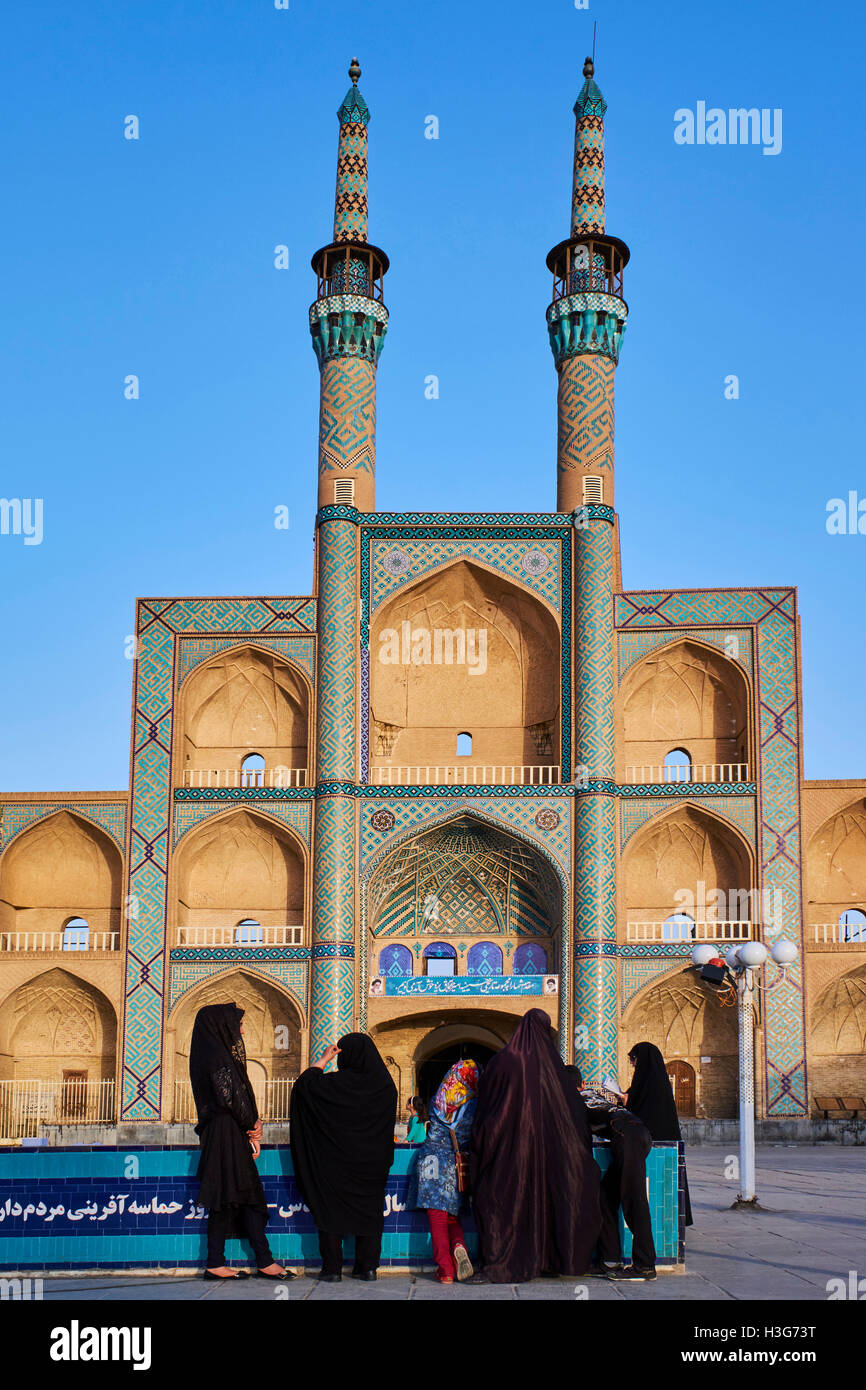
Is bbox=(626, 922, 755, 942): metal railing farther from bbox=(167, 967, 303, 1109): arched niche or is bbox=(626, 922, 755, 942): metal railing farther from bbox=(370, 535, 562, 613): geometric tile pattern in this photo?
bbox=(167, 967, 303, 1109): arched niche

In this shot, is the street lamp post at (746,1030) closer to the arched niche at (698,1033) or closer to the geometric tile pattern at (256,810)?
the arched niche at (698,1033)

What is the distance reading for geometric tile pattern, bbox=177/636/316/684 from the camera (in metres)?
23.2

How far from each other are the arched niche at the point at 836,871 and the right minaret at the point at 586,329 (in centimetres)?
642

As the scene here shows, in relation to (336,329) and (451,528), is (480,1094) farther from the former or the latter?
(336,329)

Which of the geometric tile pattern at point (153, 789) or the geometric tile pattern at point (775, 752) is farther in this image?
the geometric tile pattern at point (153, 789)

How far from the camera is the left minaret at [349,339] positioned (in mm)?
23609

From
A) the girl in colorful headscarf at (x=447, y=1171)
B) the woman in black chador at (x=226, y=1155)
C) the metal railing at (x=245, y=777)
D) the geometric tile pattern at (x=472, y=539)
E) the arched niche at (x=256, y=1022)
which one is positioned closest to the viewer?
the girl in colorful headscarf at (x=447, y=1171)

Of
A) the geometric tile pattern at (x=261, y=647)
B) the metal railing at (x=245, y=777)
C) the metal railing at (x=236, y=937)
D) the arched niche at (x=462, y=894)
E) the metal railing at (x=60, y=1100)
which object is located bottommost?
the metal railing at (x=60, y=1100)

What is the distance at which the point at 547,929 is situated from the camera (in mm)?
23141

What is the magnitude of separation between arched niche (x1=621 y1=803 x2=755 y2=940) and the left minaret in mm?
6883

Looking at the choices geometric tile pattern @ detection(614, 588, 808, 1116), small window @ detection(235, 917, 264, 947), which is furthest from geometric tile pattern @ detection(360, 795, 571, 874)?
geometric tile pattern @ detection(614, 588, 808, 1116)

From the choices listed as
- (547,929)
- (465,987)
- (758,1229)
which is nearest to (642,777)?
(547,929)

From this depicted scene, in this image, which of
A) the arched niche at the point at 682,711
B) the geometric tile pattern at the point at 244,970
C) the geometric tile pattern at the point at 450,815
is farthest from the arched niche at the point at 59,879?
the arched niche at the point at 682,711

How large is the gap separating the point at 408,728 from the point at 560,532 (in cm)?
A: 412
